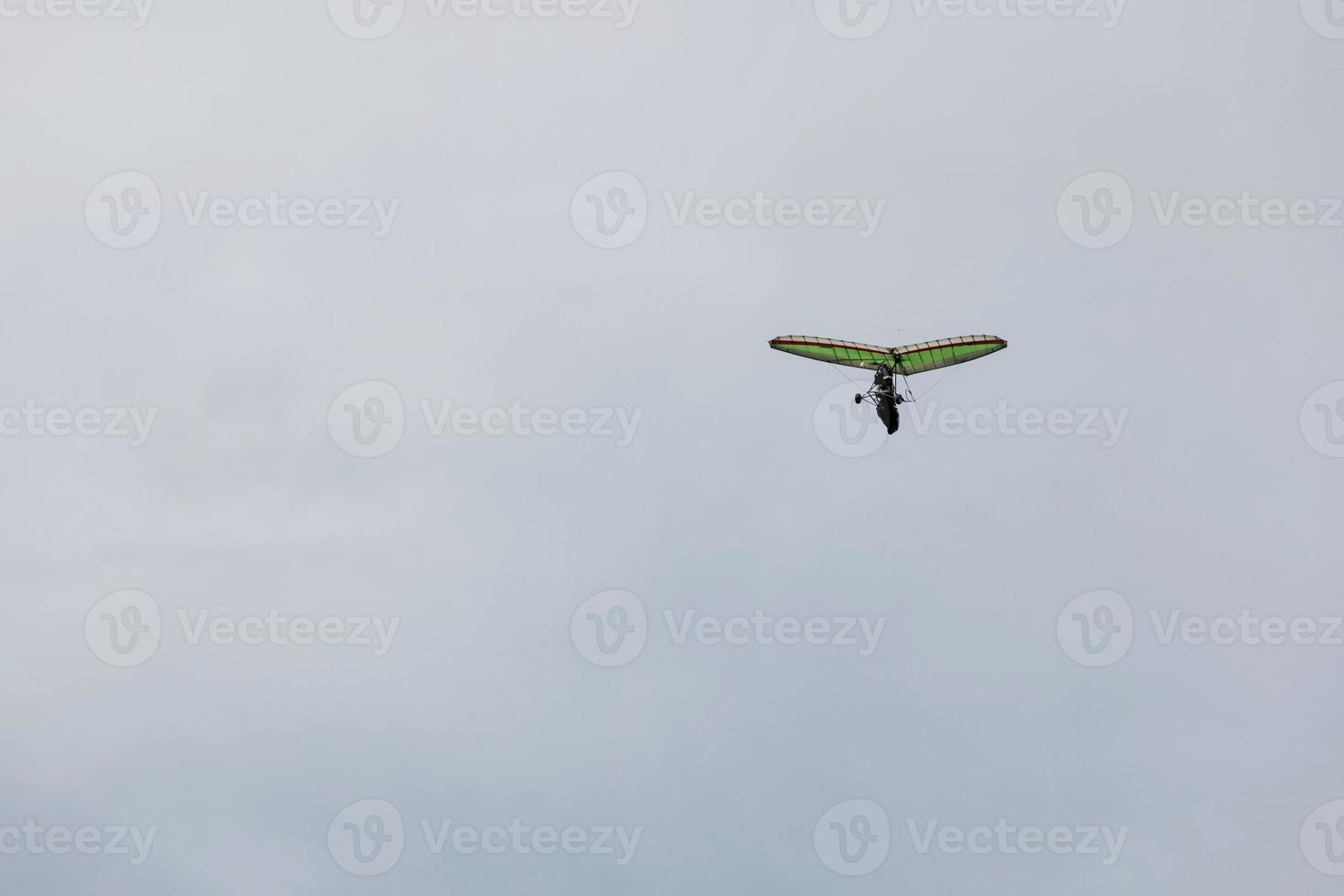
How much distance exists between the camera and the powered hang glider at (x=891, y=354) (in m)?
85.2

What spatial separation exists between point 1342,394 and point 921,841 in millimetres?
33253

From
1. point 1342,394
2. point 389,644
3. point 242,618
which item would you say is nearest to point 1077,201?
point 1342,394

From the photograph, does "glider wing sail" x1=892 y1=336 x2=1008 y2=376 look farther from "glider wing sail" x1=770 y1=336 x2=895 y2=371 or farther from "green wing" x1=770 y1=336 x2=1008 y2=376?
"glider wing sail" x1=770 y1=336 x2=895 y2=371

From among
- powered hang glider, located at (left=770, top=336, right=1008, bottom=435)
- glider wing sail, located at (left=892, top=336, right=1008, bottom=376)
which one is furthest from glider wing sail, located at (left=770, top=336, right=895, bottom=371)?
glider wing sail, located at (left=892, top=336, right=1008, bottom=376)

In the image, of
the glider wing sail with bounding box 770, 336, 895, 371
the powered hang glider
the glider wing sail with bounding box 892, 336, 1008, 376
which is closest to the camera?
the powered hang glider

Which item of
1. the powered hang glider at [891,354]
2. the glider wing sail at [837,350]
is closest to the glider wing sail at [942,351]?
the powered hang glider at [891,354]

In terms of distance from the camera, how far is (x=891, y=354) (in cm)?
8650

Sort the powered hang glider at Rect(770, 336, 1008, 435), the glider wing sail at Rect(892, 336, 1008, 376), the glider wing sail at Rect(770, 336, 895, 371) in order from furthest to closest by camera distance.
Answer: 1. the glider wing sail at Rect(770, 336, 895, 371)
2. the glider wing sail at Rect(892, 336, 1008, 376)
3. the powered hang glider at Rect(770, 336, 1008, 435)

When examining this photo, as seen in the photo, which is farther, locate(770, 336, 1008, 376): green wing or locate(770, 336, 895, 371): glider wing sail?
locate(770, 336, 895, 371): glider wing sail

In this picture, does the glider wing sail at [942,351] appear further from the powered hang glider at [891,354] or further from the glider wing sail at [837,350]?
the glider wing sail at [837,350]

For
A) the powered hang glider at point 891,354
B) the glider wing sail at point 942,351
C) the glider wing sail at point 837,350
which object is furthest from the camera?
the glider wing sail at point 837,350

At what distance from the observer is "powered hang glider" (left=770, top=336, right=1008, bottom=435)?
85.2m

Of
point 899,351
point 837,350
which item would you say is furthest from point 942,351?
point 837,350

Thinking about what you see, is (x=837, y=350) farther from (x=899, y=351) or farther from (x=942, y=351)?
(x=942, y=351)
